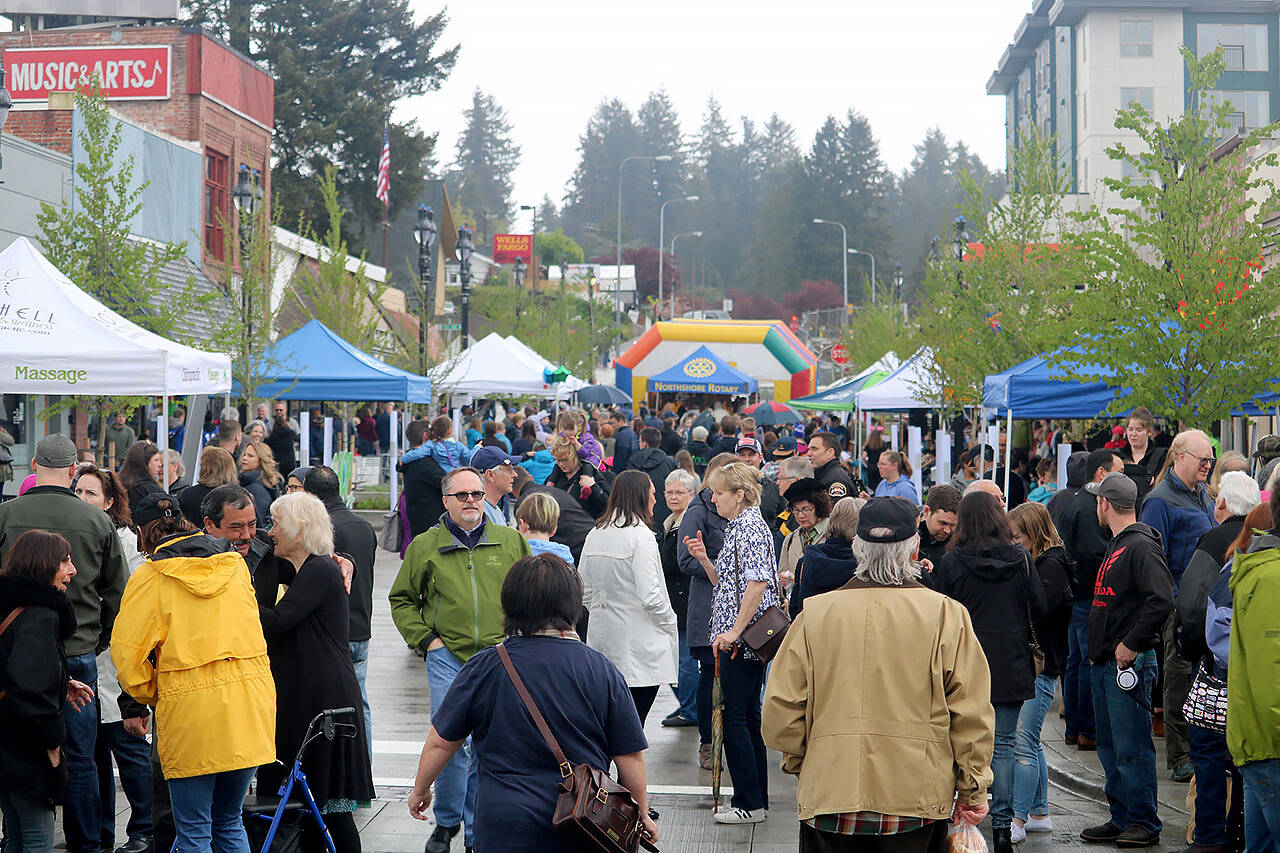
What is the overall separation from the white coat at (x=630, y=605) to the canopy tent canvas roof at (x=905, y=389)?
15.5 m

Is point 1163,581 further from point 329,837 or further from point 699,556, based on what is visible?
point 329,837

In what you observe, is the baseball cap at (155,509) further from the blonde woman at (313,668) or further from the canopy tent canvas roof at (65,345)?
the canopy tent canvas roof at (65,345)

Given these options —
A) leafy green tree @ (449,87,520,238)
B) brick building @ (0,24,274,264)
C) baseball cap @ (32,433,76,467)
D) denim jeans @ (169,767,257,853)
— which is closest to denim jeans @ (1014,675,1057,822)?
denim jeans @ (169,767,257,853)

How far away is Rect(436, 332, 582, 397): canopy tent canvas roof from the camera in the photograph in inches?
1017

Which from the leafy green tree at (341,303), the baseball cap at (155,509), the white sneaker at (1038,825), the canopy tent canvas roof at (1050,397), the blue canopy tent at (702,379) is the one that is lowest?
the white sneaker at (1038,825)

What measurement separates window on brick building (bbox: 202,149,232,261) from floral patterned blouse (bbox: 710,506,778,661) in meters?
26.6

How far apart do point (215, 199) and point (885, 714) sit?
30.8 meters

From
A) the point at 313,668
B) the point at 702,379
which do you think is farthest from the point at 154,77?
the point at 313,668

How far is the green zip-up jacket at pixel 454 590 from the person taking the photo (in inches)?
261

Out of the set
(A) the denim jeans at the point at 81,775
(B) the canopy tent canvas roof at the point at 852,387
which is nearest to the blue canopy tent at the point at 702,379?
(B) the canopy tent canvas roof at the point at 852,387

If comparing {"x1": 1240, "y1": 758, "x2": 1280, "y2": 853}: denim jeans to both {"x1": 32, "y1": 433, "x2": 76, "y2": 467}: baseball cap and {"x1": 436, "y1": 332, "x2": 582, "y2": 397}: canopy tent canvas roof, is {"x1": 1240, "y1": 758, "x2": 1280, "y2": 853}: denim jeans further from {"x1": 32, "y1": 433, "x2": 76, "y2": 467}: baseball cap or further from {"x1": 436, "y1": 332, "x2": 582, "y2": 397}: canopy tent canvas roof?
{"x1": 436, "y1": 332, "x2": 582, "y2": 397}: canopy tent canvas roof

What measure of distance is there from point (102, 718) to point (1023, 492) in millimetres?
12296

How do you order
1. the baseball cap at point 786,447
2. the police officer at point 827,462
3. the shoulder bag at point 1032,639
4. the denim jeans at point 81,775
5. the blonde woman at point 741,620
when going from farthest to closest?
the baseball cap at point 786,447
the police officer at point 827,462
the blonde woman at point 741,620
the shoulder bag at point 1032,639
the denim jeans at point 81,775

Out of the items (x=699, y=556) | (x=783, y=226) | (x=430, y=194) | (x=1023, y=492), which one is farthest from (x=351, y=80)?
(x=783, y=226)
